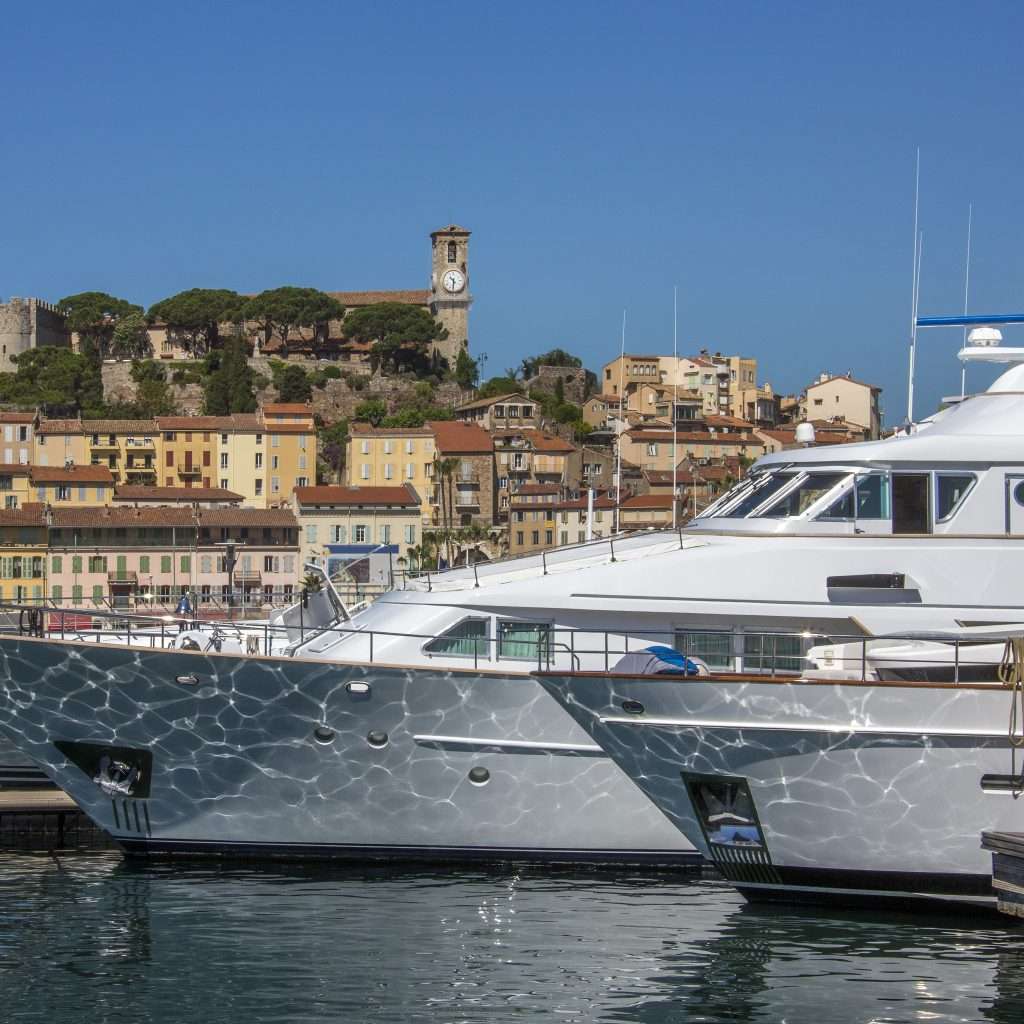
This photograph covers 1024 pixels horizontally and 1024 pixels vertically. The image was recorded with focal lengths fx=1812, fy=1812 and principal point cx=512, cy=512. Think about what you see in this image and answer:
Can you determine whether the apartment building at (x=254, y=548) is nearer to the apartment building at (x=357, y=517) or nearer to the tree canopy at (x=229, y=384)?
the apartment building at (x=357, y=517)

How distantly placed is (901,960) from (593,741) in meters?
3.90

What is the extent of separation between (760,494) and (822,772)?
4.14 metres

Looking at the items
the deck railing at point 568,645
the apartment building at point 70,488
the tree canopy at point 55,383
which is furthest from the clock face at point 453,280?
the deck railing at point 568,645

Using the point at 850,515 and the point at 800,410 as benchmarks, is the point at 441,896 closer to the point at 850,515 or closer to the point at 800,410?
the point at 850,515

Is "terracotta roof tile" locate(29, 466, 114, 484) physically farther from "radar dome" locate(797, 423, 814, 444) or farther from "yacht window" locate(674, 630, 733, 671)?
"yacht window" locate(674, 630, 733, 671)

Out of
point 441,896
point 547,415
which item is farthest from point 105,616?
point 547,415

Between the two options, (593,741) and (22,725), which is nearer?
(593,741)

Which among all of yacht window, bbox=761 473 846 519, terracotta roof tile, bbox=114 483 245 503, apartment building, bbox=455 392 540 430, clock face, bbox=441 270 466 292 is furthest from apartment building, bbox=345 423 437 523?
yacht window, bbox=761 473 846 519

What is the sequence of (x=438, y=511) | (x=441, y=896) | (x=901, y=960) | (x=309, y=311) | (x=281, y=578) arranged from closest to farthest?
(x=901, y=960), (x=441, y=896), (x=281, y=578), (x=438, y=511), (x=309, y=311)

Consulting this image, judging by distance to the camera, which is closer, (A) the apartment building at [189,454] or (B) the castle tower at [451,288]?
(A) the apartment building at [189,454]

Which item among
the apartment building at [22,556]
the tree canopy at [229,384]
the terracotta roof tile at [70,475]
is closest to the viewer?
the apartment building at [22,556]

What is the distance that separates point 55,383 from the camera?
11681cm

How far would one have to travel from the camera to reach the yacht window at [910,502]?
17938mm

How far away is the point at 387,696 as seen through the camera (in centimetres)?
1775
